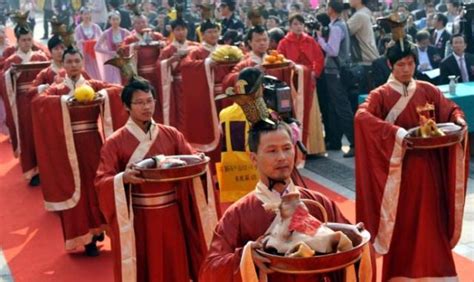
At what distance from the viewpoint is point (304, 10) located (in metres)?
17.6

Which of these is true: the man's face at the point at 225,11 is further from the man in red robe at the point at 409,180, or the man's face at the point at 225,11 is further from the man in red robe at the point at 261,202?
the man in red robe at the point at 261,202

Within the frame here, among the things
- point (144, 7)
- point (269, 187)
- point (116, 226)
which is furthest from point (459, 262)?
point (144, 7)

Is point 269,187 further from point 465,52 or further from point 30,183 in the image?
point 465,52

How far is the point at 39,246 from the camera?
7.75m

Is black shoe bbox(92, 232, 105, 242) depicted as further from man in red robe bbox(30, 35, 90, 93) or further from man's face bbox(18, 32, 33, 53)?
man's face bbox(18, 32, 33, 53)

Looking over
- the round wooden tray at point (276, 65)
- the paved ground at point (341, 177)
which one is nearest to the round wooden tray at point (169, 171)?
the paved ground at point (341, 177)

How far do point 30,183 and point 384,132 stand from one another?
17.9 ft

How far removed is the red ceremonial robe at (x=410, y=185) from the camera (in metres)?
5.84

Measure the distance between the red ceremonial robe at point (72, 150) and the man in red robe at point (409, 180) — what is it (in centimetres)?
231

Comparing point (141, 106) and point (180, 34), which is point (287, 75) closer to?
point (180, 34)

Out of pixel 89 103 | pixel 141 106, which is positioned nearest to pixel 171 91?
pixel 89 103

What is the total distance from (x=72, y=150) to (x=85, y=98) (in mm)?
501

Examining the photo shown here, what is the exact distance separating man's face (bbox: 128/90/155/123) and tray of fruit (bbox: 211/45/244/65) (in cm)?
374

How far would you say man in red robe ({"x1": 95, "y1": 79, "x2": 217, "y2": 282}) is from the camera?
5.39 metres
